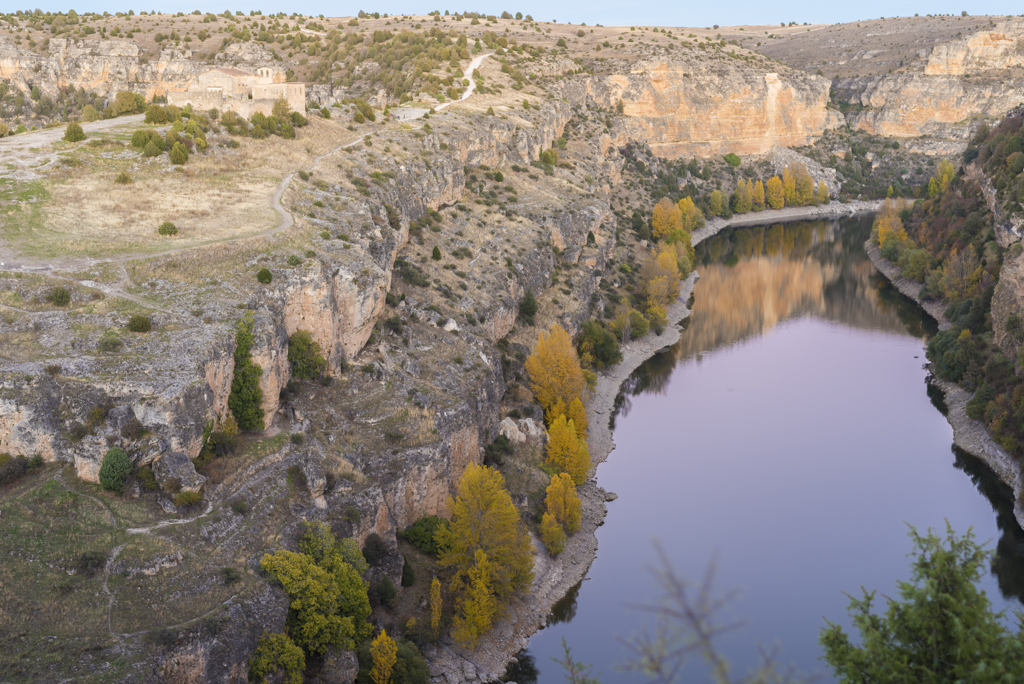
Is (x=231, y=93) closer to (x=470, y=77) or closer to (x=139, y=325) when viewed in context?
(x=139, y=325)

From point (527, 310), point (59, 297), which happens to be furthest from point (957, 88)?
point (59, 297)

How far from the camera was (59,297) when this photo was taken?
34156 mm

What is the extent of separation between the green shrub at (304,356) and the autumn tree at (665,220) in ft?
200

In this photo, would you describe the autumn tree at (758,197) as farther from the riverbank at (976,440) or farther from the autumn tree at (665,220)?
the riverbank at (976,440)

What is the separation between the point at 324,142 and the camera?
2410 inches

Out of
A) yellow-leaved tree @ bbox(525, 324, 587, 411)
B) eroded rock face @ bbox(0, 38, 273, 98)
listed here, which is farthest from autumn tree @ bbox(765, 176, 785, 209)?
yellow-leaved tree @ bbox(525, 324, 587, 411)

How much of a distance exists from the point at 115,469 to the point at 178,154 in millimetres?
27951

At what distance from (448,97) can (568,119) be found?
2327 cm

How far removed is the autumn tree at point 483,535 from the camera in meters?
35.5

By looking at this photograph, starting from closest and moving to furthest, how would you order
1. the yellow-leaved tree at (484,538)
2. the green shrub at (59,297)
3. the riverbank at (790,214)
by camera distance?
1. the green shrub at (59,297)
2. the yellow-leaved tree at (484,538)
3. the riverbank at (790,214)

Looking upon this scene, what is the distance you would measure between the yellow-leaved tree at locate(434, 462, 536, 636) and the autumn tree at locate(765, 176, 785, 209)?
→ 97055mm

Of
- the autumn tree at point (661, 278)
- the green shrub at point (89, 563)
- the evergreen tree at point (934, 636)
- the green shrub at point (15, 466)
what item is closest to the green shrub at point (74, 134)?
the green shrub at point (15, 466)

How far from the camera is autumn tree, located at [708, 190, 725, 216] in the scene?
115m

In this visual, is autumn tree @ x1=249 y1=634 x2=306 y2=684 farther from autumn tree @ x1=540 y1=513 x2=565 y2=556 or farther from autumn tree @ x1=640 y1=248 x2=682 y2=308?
autumn tree @ x1=640 y1=248 x2=682 y2=308
